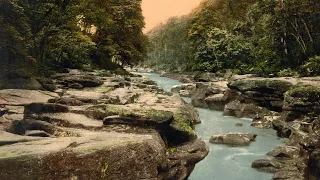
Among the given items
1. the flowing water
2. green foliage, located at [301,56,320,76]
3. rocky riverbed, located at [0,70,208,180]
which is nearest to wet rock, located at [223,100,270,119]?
the flowing water

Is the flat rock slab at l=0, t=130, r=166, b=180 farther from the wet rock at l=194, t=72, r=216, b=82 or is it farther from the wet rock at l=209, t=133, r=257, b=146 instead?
the wet rock at l=194, t=72, r=216, b=82

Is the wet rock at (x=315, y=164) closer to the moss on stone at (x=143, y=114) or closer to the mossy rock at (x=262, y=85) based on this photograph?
the moss on stone at (x=143, y=114)

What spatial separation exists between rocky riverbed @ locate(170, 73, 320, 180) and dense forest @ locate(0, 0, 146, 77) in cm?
970

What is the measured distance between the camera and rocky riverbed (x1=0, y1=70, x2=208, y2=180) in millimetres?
6531

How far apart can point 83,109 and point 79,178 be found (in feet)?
14.5

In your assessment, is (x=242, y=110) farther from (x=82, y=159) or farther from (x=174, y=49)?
(x=174, y=49)

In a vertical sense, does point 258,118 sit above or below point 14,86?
below

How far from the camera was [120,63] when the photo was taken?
35.3 metres

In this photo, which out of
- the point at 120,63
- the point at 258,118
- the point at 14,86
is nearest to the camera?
the point at 14,86

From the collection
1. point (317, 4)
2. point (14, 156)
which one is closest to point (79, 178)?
point (14, 156)

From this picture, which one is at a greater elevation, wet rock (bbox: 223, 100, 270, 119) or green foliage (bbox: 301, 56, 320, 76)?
green foliage (bbox: 301, 56, 320, 76)

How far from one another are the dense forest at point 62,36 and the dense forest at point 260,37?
7.43 metres

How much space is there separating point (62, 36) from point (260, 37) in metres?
21.2

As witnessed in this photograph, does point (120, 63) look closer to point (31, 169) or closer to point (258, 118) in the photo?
point (258, 118)
